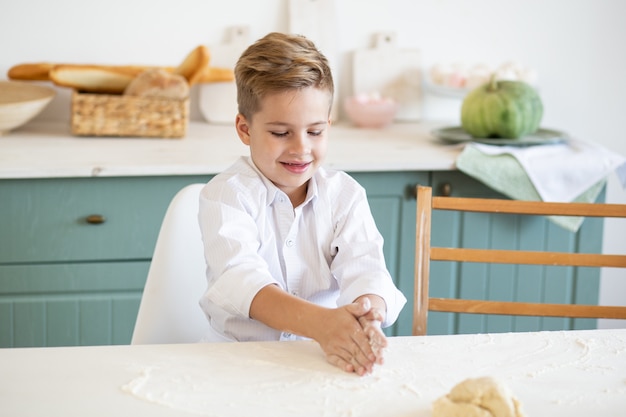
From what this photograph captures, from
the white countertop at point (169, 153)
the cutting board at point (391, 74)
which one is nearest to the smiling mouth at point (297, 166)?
the white countertop at point (169, 153)

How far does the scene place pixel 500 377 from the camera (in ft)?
3.59

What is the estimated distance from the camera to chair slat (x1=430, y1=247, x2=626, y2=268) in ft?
4.77

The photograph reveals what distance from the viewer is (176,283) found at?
150cm

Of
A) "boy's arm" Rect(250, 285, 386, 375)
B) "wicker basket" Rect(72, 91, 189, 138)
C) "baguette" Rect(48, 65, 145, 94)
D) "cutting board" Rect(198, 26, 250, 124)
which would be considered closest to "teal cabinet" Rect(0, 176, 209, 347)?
"wicker basket" Rect(72, 91, 189, 138)

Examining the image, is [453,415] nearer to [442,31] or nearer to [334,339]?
[334,339]

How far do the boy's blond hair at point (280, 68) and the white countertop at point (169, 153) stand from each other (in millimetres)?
725

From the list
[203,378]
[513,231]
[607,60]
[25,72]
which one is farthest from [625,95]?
[203,378]

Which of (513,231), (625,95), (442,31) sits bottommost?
(513,231)

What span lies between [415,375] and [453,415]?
14cm

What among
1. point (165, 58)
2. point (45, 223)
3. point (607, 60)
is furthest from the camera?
point (607, 60)

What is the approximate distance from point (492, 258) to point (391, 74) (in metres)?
1.36

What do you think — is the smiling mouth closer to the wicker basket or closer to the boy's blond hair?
the boy's blond hair

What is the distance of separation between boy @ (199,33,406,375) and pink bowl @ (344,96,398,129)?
3.65ft

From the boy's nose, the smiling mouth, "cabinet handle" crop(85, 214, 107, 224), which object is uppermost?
the boy's nose
